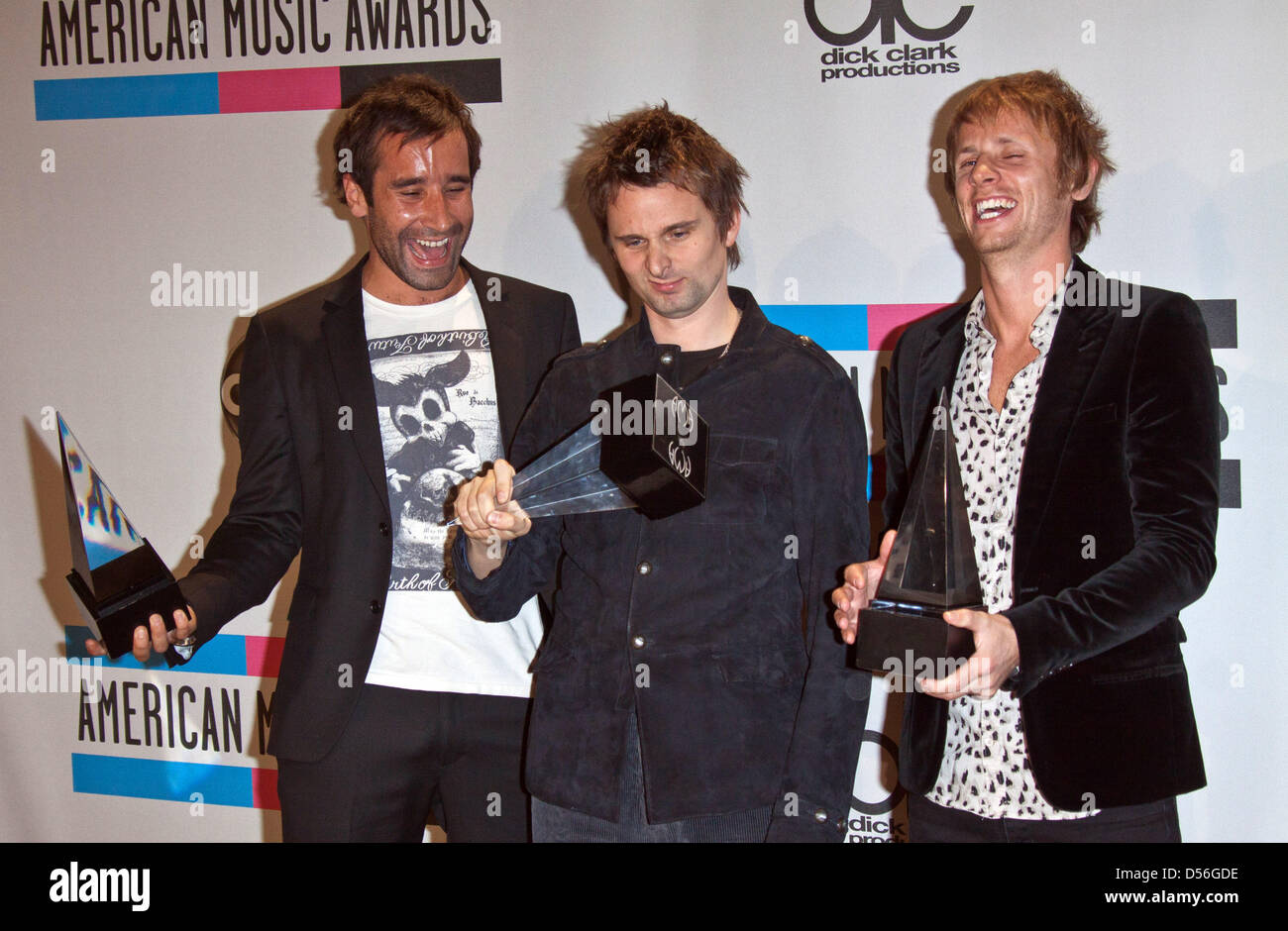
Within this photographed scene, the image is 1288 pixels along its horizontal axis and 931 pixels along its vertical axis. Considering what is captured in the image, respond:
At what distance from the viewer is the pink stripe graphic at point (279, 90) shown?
3172 millimetres

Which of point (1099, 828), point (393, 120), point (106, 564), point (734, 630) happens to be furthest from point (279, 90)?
point (1099, 828)

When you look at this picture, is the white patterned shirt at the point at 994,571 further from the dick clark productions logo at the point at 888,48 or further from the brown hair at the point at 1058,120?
the dick clark productions logo at the point at 888,48

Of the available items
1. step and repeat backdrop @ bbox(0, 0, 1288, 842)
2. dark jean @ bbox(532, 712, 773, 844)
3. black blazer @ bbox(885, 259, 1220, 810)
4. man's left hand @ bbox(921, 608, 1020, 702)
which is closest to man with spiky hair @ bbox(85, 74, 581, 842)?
dark jean @ bbox(532, 712, 773, 844)

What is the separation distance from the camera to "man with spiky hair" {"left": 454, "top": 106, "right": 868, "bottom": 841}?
178cm

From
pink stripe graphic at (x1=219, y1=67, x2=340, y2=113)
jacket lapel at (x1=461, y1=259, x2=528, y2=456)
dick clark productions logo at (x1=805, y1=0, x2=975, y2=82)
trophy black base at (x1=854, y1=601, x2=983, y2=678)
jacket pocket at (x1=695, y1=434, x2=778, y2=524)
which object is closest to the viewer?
trophy black base at (x1=854, y1=601, x2=983, y2=678)

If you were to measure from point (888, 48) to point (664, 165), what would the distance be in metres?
1.16

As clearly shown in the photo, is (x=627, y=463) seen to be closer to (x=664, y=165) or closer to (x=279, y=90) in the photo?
(x=664, y=165)

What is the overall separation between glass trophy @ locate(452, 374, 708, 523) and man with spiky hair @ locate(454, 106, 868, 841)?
0.06 meters

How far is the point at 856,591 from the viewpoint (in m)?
1.75

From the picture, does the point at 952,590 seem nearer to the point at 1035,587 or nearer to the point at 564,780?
the point at 1035,587

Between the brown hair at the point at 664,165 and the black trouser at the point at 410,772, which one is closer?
the brown hair at the point at 664,165
